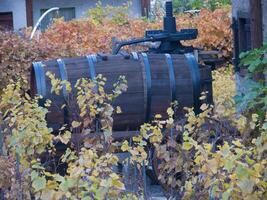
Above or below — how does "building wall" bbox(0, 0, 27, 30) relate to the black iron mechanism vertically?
above

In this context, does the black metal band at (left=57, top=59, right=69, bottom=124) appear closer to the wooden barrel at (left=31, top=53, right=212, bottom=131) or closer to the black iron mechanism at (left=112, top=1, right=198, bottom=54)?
the wooden barrel at (left=31, top=53, right=212, bottom=131)

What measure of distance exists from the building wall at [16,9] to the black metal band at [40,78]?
715 inches

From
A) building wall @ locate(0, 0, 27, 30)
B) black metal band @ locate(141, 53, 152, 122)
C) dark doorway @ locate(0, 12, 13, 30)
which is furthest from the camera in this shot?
dark doorway @ locate(0, 12, 13, 30)

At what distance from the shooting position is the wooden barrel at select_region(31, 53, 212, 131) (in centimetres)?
773

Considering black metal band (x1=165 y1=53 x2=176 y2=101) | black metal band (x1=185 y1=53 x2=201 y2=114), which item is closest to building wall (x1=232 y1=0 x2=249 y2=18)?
black metal band (x1=185 y1=53 x2=201 y2=114)

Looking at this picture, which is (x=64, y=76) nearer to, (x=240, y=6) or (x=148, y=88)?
(x=148, y=88)

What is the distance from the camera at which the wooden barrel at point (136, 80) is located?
7.73 m

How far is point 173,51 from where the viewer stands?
9.21m

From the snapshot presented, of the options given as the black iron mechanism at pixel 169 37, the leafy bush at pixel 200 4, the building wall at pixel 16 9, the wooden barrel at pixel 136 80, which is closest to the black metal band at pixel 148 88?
the wooden barrel at pixel 136 80

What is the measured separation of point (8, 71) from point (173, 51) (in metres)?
3.17

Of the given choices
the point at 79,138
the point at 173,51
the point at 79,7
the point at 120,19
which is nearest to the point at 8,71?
the point at 173,51

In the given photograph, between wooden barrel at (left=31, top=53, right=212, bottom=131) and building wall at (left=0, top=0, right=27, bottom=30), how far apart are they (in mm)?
17998

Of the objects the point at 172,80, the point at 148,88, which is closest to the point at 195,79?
the point at 172,80

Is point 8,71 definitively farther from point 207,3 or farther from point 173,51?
point 207,3
